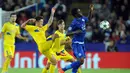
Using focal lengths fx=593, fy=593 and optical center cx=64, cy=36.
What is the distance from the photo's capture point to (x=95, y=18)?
2508cm

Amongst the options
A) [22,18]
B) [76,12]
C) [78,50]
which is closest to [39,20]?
[76,12]

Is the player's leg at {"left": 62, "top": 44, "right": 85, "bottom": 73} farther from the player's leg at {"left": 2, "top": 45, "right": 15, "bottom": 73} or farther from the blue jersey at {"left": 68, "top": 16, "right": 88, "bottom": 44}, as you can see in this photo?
the player's leg at {"left": 2, "top": 45, "right": 15, "bottom": 73}

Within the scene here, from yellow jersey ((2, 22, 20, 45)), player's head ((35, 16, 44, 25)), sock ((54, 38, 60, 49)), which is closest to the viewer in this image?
player's head ((35, 16, 44, 25))

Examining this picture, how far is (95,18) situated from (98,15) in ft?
A: 0.74

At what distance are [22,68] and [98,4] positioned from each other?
18.6ft

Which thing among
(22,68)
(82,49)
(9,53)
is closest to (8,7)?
(22,68)

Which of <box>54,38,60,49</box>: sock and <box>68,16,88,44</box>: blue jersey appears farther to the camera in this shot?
<box>54,38,60,49</box>: sock

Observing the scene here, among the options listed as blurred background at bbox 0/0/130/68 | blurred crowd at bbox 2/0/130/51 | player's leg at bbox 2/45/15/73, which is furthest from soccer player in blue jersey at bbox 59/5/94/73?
blurred crowd at bbox 2/0/130/51

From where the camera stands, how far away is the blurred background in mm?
23375

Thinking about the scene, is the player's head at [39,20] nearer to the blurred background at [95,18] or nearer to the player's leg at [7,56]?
the player's leg at [7,56]

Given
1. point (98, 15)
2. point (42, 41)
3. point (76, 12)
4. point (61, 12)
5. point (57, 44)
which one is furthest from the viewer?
point (98, 15)

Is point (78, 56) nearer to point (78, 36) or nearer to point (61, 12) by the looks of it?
point (78, 36)

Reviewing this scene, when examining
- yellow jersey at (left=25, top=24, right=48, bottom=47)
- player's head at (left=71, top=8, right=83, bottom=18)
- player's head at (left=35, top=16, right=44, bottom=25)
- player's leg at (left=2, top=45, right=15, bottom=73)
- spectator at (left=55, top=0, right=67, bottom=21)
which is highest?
spectator at (left=55, top=0, right=67, bottom=21)

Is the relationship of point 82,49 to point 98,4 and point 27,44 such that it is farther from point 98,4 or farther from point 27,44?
point 98,4
